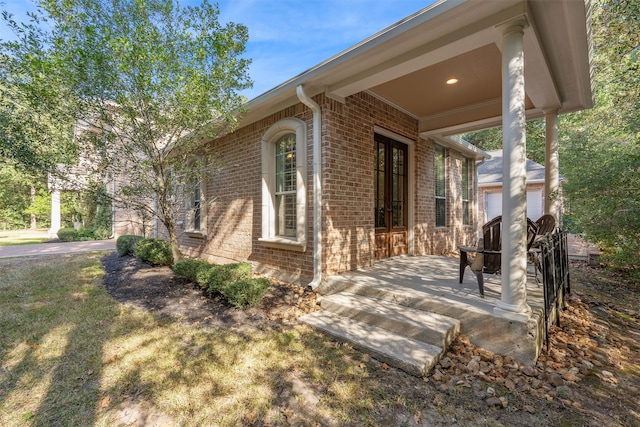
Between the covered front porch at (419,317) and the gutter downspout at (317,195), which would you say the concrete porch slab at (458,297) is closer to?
the covered front porch at (419,317)

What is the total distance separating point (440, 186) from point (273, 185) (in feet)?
15.3

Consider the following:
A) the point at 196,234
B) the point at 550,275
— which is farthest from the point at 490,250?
the point at 196,234

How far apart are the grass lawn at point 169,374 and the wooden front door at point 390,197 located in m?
3.05

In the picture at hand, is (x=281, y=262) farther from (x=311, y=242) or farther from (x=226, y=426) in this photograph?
(x=226, y=426)

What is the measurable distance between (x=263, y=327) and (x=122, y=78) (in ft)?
13.4

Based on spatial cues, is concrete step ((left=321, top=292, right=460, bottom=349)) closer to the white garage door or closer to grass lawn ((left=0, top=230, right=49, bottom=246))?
the white garage door

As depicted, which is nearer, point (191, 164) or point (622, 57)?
point (191, 164)

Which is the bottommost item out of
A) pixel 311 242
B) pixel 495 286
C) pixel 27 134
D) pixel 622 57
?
pixel 495 286

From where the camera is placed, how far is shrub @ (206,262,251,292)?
416cm

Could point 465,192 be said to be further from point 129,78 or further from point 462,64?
point 129,78

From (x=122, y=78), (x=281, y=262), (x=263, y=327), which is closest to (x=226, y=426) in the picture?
(x=263, y=327)

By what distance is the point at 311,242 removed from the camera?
4590 millimetres

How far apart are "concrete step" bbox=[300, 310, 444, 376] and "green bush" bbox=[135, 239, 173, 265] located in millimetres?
4303

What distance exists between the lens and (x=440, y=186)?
7.57m
